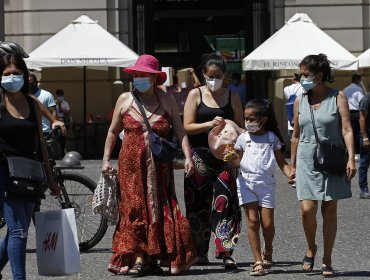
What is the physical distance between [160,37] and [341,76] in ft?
23.6

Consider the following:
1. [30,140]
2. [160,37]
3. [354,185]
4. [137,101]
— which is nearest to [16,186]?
[30,140]

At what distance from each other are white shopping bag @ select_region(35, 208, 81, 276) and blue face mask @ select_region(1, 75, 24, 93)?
0.86 meters

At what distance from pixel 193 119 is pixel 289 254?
61.9 inches

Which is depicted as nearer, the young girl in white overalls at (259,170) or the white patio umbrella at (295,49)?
the young girl in white overalls at (259,170)

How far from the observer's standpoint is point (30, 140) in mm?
8828

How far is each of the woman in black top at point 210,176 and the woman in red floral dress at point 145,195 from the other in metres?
0.38

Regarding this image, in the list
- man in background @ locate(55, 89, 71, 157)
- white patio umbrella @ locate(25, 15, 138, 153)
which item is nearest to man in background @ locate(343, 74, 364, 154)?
white patio umbrella @ locate(25, 15, 138, 153)

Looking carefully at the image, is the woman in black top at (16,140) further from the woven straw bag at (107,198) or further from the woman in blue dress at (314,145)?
the woman in blue dress at (314,145)

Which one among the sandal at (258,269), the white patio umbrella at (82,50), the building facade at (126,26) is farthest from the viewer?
the building facade at (126,26)

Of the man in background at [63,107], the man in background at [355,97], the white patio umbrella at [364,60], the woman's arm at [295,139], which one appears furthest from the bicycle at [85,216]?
the man in background at [63,107]

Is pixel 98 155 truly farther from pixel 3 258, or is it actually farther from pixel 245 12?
pixel 3 258

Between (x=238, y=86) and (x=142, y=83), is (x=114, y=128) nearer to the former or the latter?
(x=142, y=83)

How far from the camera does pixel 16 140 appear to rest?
875 cm

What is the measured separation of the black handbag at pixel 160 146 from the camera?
400 inches
